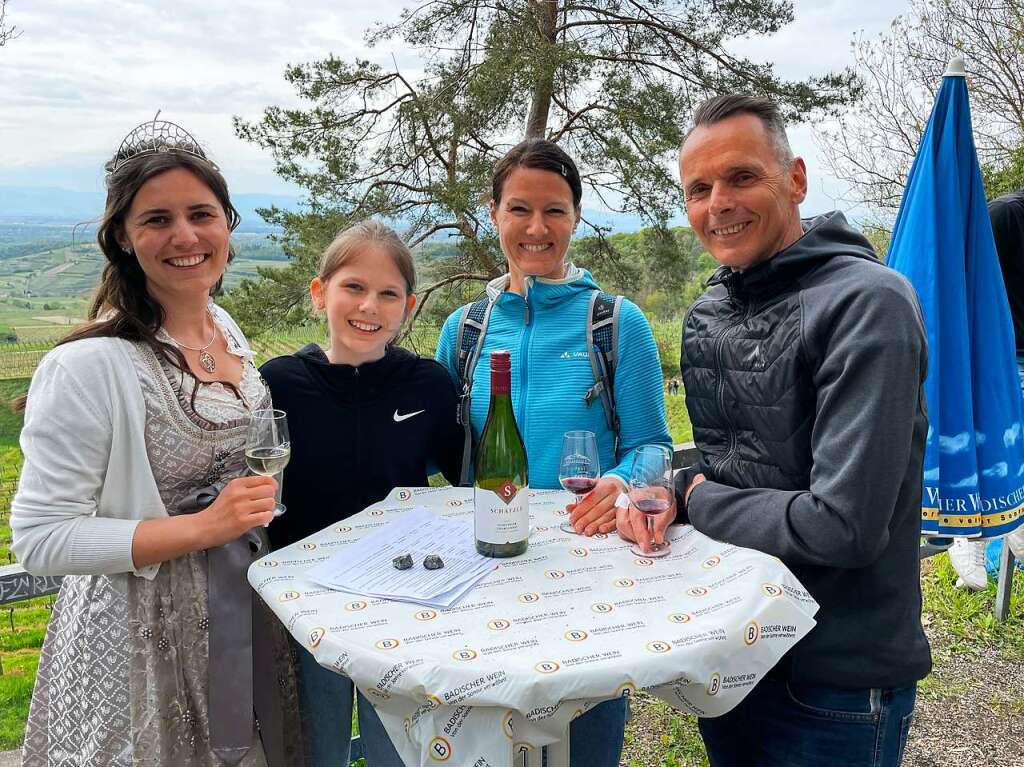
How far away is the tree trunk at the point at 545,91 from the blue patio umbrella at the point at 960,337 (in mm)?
4306

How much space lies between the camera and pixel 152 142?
6.20 ft

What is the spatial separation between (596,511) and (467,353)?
82cm

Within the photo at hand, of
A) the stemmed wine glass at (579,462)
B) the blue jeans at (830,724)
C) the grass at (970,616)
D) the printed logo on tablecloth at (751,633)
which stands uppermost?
the stemmed wine glass at (579,462)

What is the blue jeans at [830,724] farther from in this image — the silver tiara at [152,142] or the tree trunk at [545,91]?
the tree trunk at [545,91]

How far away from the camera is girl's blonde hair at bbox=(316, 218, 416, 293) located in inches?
87.2

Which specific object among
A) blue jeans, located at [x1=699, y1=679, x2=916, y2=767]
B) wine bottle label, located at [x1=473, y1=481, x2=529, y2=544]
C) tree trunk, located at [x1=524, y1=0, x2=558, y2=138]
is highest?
tree trunk, located at [x1=524, y1=0, x2=558, y2=138]

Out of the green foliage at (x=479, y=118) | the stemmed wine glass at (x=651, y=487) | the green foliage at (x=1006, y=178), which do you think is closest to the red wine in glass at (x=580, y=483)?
the stemmed wine glass at (x=651, y=487)

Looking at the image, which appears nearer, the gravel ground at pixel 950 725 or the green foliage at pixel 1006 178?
the gravel ground at pixel 950 725

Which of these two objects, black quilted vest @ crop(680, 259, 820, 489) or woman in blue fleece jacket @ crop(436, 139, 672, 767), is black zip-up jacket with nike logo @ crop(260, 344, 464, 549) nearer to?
woman in blue fleece jacket @ crop(436, 139, 672, 767)

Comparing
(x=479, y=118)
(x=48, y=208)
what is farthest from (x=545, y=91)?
(x=48, y=208)

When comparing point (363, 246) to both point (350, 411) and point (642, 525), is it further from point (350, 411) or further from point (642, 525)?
point (642, 525)

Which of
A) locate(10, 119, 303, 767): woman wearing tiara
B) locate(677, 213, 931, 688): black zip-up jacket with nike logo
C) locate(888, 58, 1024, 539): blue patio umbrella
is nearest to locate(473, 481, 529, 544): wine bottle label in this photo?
locate(677, 213, 931, 688): black zip-up jacket with nike logo

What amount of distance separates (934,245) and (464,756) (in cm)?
267

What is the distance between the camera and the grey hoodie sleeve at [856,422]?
4.63 ft
